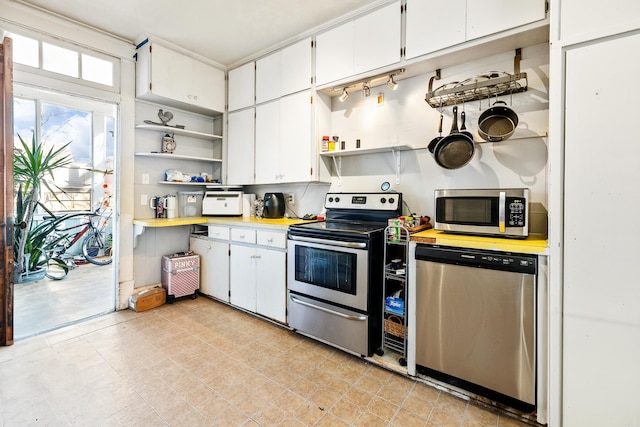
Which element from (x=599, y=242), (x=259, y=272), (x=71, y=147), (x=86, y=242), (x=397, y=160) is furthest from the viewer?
(x=71, y=147)

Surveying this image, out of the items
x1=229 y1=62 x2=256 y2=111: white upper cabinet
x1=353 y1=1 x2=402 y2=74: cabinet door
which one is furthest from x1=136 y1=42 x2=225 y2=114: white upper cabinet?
x1=353 y1=1 x2=402 y2=74: cabinet door

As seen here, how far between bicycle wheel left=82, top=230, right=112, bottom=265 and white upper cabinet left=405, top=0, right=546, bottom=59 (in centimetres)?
571

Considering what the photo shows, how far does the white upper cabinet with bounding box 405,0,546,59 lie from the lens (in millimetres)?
1796

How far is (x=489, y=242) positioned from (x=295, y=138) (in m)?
2.01

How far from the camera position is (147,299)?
308 cm

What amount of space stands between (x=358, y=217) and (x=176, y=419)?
1.93 m

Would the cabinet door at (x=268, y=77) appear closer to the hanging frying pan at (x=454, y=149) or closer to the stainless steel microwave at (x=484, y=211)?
the hanging frying pan at (x=454, y=149)

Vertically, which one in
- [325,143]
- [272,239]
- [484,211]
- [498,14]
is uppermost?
[498,14]

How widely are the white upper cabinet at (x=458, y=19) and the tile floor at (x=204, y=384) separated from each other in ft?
7.77

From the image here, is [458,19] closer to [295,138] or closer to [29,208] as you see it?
[295,138]

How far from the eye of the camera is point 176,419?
158cm

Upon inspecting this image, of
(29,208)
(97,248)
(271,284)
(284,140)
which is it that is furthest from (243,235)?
(97,248)

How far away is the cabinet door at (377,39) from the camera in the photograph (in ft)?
7.51

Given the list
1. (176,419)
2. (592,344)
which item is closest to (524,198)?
(592,344)
